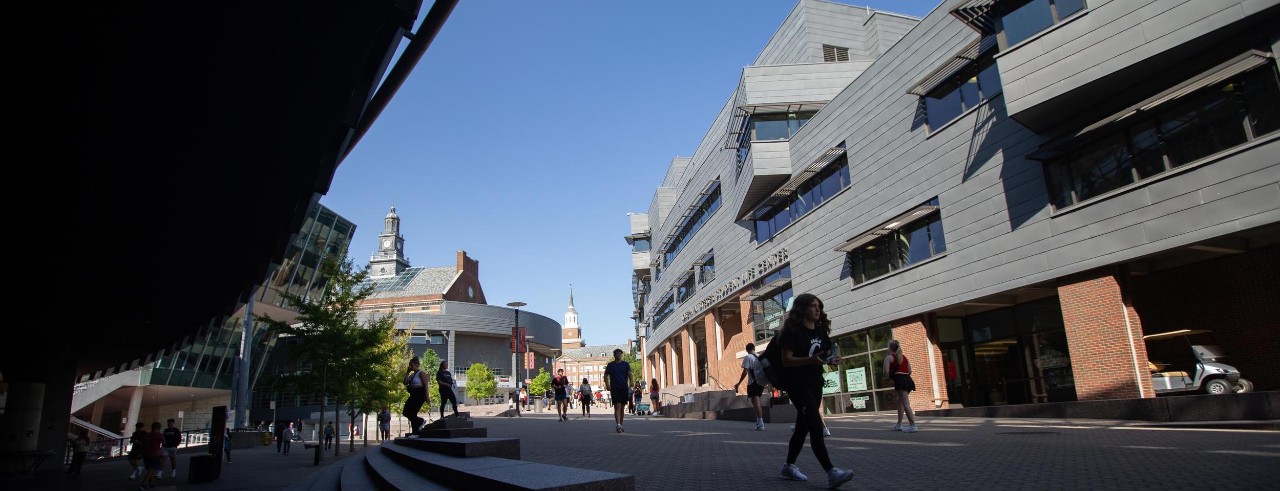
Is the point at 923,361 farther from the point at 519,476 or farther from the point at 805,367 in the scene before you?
the point at 519,476

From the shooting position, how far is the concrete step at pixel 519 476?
12.1 feet

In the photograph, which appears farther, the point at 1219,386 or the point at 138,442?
the point at 138,442

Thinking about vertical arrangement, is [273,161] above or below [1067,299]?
above

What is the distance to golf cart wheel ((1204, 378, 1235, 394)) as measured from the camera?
15.1m

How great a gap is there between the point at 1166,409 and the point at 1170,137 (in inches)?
227

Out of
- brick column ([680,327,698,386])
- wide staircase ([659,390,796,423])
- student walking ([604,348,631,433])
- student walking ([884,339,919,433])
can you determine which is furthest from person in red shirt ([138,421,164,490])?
brick column ([680,327,698,386])

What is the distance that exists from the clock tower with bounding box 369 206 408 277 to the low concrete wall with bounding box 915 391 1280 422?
129822 millimetres

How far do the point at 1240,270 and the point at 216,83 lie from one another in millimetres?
20865

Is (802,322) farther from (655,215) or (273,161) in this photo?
(655,215)

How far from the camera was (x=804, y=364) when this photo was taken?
5.72 meters

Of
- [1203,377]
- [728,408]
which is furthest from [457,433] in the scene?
[1203,377]

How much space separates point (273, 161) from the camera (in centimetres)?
811

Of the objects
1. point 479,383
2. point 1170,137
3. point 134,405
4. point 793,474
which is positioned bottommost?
point 793,474

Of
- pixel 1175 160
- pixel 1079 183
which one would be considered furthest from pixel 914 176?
pixel 1175 160
